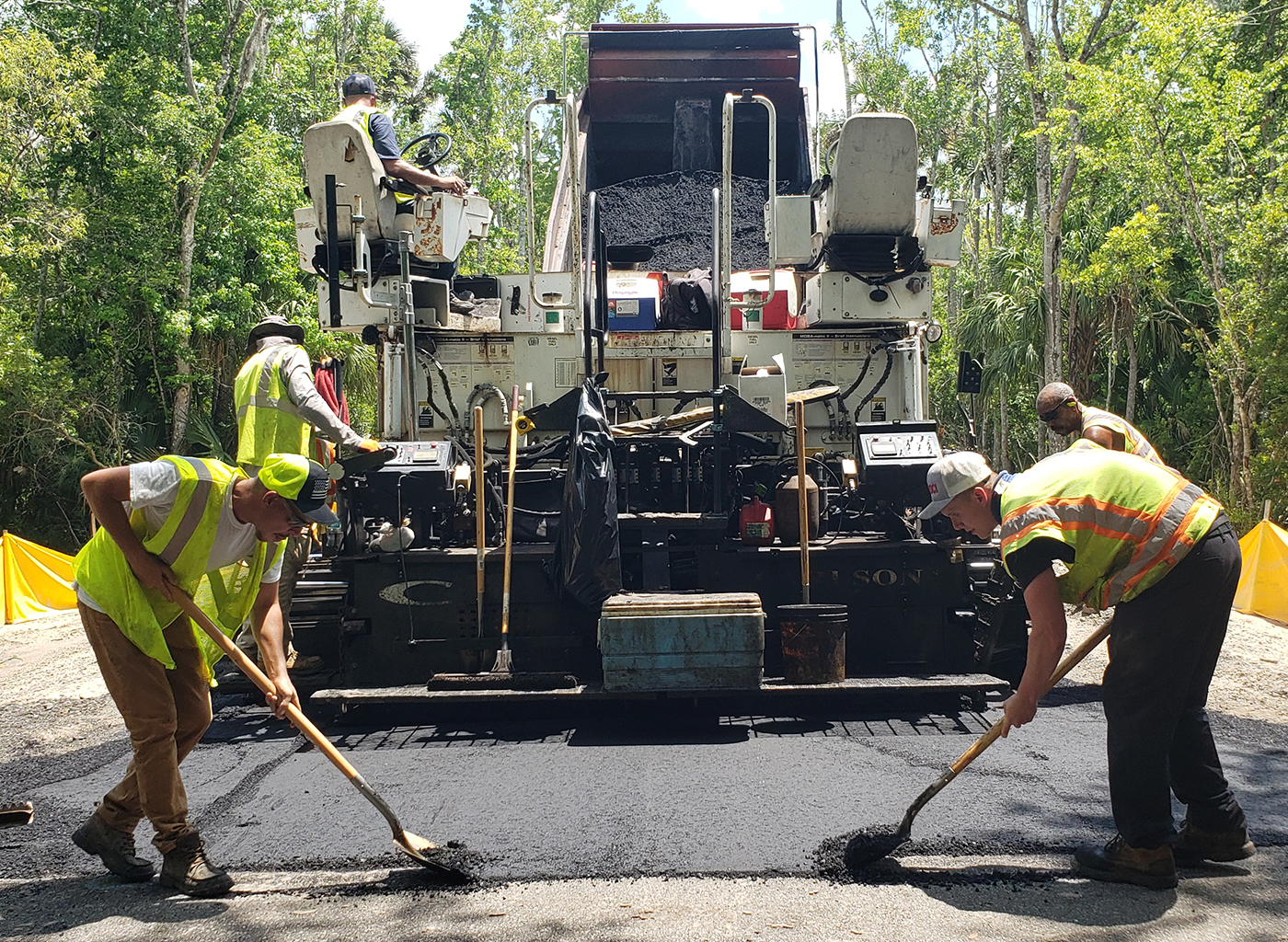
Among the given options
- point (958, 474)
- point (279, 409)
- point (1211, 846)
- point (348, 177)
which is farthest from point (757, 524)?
point (348, 177)

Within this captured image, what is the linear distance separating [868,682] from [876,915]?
1828 mm

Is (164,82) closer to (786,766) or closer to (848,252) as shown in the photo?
(848,252)

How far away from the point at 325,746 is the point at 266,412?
88.7 inches

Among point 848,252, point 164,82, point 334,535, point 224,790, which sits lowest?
point 224,790

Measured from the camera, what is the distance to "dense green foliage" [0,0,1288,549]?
1195 centimetres

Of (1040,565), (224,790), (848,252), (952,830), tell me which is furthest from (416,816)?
(848,252)

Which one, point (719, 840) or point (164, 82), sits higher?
point (164, 82)

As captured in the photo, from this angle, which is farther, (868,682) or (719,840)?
(868,682)

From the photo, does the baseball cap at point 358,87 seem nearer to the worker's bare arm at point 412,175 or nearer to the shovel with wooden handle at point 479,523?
the worker's bare arm at point 412,175

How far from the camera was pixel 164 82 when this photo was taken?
1548 centimetres

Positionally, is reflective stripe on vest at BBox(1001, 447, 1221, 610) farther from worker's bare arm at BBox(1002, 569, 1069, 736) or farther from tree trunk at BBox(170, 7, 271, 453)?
tree trunk at BBox(170, 7, 271, 453)

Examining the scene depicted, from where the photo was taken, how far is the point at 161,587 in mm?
3061

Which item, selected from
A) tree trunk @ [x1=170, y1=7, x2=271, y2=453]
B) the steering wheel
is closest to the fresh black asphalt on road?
the steering wheel

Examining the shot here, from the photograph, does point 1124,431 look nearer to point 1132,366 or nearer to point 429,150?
point 429,150
